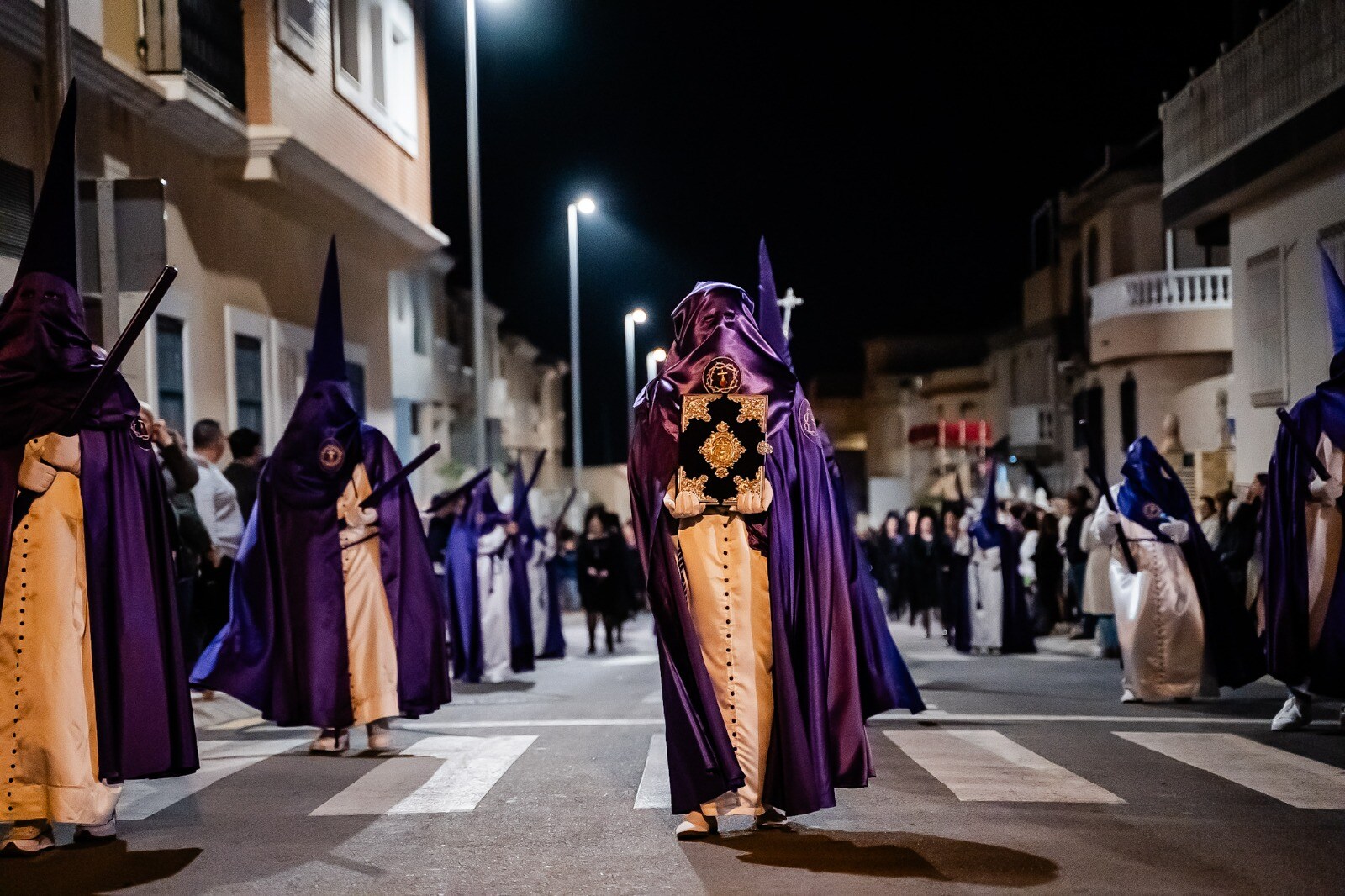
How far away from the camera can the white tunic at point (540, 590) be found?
2030cm

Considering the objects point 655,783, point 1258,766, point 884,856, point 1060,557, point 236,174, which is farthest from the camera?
point 1060,557

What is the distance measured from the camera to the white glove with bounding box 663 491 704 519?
23.9ft

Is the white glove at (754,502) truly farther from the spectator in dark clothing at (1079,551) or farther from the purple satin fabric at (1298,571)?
the spectator in dark clothing at (1079,551)

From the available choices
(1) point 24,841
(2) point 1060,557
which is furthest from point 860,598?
(2) point 1060,557

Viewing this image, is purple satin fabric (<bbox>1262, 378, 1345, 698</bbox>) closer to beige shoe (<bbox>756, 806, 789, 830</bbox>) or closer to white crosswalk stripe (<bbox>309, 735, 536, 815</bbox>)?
beige shoe (<bbox>756, 806, 789, 830</bbox>)

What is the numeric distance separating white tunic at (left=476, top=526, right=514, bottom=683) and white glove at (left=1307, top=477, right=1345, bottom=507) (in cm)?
918

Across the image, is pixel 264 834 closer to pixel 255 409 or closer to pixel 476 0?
pixel 255 409

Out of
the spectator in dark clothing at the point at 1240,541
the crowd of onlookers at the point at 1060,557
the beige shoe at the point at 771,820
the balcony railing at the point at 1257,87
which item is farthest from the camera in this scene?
the balcony railing at the point at 1257,87

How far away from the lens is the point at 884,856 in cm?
637

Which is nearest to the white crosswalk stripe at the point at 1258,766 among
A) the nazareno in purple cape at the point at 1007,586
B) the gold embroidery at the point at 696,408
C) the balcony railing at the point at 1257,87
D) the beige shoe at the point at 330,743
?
the gold embroidery at the point at 696,408

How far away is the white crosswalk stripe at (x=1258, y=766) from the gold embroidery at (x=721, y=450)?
299cm

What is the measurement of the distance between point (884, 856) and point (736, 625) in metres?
1.35

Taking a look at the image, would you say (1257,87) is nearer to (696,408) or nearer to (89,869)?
(696,408)

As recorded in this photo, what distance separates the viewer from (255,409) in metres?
20.3
